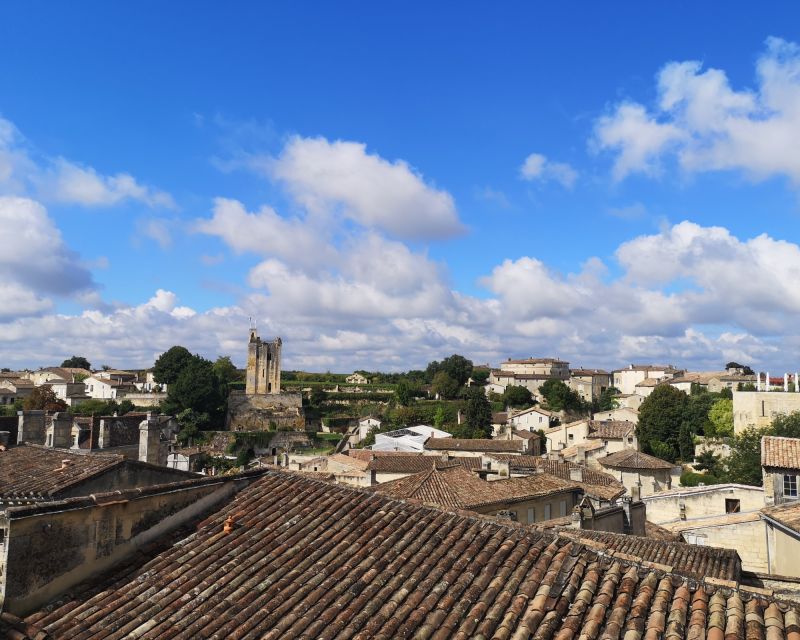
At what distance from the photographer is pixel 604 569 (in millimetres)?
5871

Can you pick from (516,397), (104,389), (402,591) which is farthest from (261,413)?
(402,591)

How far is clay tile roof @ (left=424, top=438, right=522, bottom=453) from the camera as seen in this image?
55.0 meters

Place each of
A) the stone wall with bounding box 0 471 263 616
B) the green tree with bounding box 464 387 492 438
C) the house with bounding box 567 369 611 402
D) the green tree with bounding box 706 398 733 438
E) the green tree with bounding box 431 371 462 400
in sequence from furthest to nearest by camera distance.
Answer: the house with bounding box 567 369 611 402
the green tree with bounding box 431 371 462 400
the green tree with bounding box 464 387 492 438
the green tree with bounding box 706 398 733 438
the stone wall with bounding box 0 471 263 616

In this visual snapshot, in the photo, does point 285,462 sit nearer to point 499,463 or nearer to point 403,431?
point 403,431

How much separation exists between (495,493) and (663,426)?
132 ft

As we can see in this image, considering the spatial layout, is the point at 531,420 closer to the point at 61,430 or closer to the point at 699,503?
the point at 699,503

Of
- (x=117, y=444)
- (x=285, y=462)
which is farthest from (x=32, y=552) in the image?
(x=285, y=462)

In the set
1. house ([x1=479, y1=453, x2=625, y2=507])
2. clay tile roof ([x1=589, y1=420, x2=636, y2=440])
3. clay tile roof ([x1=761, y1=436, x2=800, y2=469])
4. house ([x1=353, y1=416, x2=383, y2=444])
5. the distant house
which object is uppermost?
the distant house

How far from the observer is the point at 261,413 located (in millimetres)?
83625

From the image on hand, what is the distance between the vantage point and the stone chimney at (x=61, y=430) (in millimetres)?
22438

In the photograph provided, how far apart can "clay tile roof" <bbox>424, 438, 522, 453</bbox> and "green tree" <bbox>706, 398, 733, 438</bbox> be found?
771 inches

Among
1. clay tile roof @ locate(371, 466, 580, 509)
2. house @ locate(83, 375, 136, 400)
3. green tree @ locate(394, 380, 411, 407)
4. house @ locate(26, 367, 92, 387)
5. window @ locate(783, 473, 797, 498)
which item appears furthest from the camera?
house @ locate(26, 367, 92, 387)

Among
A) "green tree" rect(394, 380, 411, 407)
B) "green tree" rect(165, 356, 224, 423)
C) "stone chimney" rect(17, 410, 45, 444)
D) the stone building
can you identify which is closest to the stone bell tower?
the stone building

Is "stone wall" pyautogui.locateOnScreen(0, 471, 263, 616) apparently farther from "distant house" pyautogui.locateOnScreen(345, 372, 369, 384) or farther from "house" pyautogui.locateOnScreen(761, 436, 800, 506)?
"distant house" pyautogui.locateOnScreen(345, 372, 369, 384)
